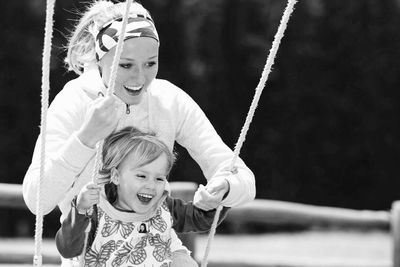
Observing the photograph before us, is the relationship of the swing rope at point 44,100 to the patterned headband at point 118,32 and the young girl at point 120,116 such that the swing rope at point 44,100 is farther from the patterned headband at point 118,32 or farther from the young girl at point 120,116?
the patterned headband at point 118,32

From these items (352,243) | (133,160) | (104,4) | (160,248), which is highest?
(104,4)

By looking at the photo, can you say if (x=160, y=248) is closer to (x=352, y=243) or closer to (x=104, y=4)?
(x=104, y=4)

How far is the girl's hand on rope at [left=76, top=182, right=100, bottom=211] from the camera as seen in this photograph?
7.03 ft

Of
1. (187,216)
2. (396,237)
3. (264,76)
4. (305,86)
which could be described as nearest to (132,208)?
(187,216)

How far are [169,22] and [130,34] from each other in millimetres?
9470

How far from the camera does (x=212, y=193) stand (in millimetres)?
2375


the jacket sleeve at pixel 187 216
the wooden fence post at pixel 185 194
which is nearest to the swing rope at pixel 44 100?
the jacket sleeve at pixel 187 216

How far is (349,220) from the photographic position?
6.19 meters

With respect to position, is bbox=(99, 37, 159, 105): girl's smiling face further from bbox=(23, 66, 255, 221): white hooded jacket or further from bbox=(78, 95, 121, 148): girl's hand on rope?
bbox=(78, 95, 121, 148): girl's hand on rope

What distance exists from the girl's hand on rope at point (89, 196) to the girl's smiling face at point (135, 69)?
0.99ft

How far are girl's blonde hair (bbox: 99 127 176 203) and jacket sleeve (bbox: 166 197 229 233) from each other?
0.13 metres

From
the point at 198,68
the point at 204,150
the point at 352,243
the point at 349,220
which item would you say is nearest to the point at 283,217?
the point at 349,220

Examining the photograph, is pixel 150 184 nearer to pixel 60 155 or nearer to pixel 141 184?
pixel 141 184

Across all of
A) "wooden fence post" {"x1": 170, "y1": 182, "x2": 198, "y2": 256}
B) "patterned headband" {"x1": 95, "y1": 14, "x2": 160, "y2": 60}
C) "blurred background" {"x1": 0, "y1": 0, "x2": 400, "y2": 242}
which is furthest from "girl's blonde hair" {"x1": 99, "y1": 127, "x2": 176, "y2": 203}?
"blurred background" {"x1": 0, "y1": 0, "x2": 400, "y2": 242}
